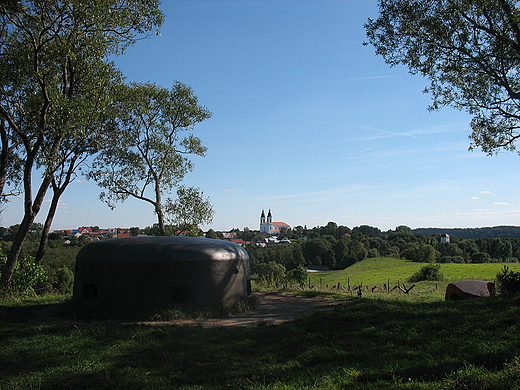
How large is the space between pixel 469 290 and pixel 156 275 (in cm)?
932

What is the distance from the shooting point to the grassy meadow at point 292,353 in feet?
16.3

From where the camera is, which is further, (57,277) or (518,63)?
(57,277)

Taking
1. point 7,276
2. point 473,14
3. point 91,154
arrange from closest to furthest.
A: point 473,14 → point 7,276 → point 91,154

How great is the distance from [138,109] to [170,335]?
47.1ft

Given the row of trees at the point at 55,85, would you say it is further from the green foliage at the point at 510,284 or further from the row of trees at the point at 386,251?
the row of trees at the point at 386,251

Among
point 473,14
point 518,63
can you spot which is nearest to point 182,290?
point 473,14

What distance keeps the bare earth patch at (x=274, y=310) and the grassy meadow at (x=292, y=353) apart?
2.65 ft

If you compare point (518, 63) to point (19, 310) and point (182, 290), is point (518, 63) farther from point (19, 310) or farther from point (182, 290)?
point (19, 310)

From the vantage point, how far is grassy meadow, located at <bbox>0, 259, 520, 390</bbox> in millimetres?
4965

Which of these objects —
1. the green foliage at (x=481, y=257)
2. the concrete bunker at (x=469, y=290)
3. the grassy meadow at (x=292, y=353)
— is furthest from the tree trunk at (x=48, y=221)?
the green foliage at (x=481, y=257)

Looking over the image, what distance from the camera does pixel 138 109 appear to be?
64.7ft

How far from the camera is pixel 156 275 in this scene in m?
10.8

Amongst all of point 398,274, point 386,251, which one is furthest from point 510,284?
point 386,251

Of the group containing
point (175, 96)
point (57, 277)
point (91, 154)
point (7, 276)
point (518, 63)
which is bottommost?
point (57, 277)
